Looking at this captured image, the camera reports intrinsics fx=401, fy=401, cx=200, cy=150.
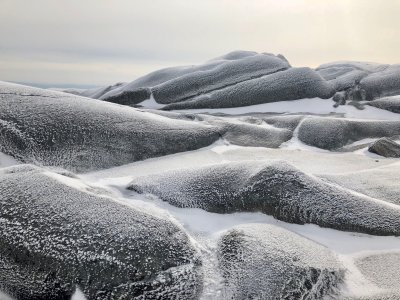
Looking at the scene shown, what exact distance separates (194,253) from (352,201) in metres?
4.66

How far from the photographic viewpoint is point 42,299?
24.6ft

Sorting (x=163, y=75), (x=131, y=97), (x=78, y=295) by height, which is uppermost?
(x=163, y=75)

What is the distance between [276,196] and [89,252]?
501cm

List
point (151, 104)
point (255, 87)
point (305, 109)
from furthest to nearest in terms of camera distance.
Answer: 1. point (151, 104)
2. point (255, 87)
3. point (305, 109)

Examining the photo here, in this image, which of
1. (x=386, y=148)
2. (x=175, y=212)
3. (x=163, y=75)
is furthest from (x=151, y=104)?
(x=175, y=212)

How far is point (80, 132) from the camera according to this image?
15.8 m

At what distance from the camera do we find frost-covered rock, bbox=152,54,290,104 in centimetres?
A: 3431

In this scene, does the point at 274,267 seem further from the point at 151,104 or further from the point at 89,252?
the point at 151,104

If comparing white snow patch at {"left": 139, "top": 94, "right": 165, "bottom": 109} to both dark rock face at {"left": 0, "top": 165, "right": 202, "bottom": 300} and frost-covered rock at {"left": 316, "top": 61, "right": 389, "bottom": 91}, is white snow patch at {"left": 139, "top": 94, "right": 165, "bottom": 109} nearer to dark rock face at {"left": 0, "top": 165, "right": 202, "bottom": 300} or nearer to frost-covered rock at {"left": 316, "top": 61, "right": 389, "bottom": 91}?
frost-covered rock at {"left": 316, "top": 61, "right": 389, "bottom": 91}

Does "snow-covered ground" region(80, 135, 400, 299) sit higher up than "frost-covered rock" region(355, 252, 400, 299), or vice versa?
"snow-covered ground" region(80, 135, 400, 299)

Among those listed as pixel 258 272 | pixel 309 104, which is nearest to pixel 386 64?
pixel 309 104

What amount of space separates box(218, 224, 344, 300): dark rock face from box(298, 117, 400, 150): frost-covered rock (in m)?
12.3

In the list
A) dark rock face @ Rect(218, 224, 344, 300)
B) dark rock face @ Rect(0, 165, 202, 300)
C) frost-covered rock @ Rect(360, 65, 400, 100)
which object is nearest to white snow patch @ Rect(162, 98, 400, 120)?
frost-covered rock @ Rect(360, 65, 400, 100)

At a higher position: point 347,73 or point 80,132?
point 347,73
